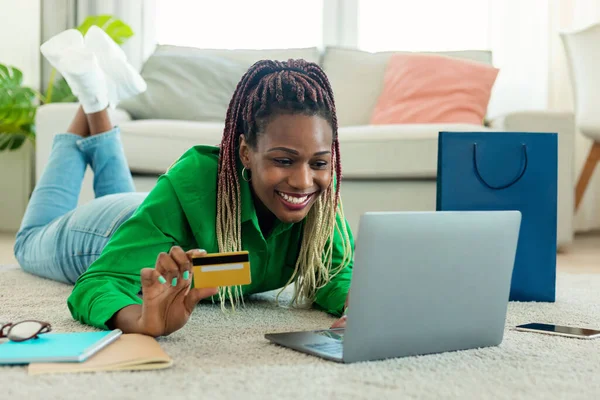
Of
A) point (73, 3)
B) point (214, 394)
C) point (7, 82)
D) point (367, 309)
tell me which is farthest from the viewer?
point (73, 3)

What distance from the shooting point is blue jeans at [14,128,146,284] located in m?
1.86

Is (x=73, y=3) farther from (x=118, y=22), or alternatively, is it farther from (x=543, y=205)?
(x=543, y=205)

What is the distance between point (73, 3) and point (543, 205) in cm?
285

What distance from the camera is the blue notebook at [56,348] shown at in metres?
1.04

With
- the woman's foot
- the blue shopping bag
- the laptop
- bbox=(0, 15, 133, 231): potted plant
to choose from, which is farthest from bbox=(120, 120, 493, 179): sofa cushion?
the laptop

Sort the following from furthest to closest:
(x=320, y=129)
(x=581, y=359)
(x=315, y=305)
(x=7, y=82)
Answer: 1. (x=7, y=82)
2. (x=315, y=305)
3. (x=320, y=129)
4. (x=581, y=359)

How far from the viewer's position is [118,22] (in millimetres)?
3645

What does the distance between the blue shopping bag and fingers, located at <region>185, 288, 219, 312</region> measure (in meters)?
0.78

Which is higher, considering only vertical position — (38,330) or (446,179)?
(446,179)

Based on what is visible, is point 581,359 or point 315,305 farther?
point 315,305

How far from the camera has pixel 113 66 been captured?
217 cm

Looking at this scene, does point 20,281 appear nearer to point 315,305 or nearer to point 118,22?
point 315,305

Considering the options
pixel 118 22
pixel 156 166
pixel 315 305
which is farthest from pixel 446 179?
pixel 118 22

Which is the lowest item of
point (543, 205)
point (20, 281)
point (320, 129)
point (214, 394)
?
point (20, 281)
